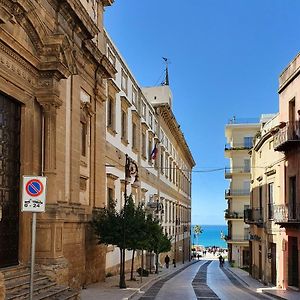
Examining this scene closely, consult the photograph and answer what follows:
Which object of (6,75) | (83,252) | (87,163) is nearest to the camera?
(6,75)

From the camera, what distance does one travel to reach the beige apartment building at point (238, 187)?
209ft

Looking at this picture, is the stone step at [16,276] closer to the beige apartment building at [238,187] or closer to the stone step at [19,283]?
the stone step at [19,283]

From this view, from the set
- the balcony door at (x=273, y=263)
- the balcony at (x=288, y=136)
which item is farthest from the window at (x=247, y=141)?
the balcony at (x=288, y=136)

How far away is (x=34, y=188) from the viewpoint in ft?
29.6

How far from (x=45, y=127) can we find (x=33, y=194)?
704 cm

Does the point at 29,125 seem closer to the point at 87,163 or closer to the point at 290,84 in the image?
the point at 87,163

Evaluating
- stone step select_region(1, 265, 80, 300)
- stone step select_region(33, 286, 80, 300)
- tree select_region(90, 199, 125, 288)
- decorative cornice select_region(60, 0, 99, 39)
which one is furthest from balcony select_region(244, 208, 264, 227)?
stone step select_region(1, 265, 80, 300)

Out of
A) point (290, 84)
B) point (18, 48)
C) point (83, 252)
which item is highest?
point (290, 84)

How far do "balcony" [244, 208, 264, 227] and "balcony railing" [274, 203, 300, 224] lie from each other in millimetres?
5659

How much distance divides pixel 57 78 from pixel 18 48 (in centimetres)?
197

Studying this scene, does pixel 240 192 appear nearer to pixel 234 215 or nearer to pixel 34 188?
pixel 234 215

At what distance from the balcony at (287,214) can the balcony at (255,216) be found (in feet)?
18.8

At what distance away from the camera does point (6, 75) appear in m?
13.8

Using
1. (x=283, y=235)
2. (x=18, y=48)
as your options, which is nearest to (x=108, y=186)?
(x=283, y=235)
